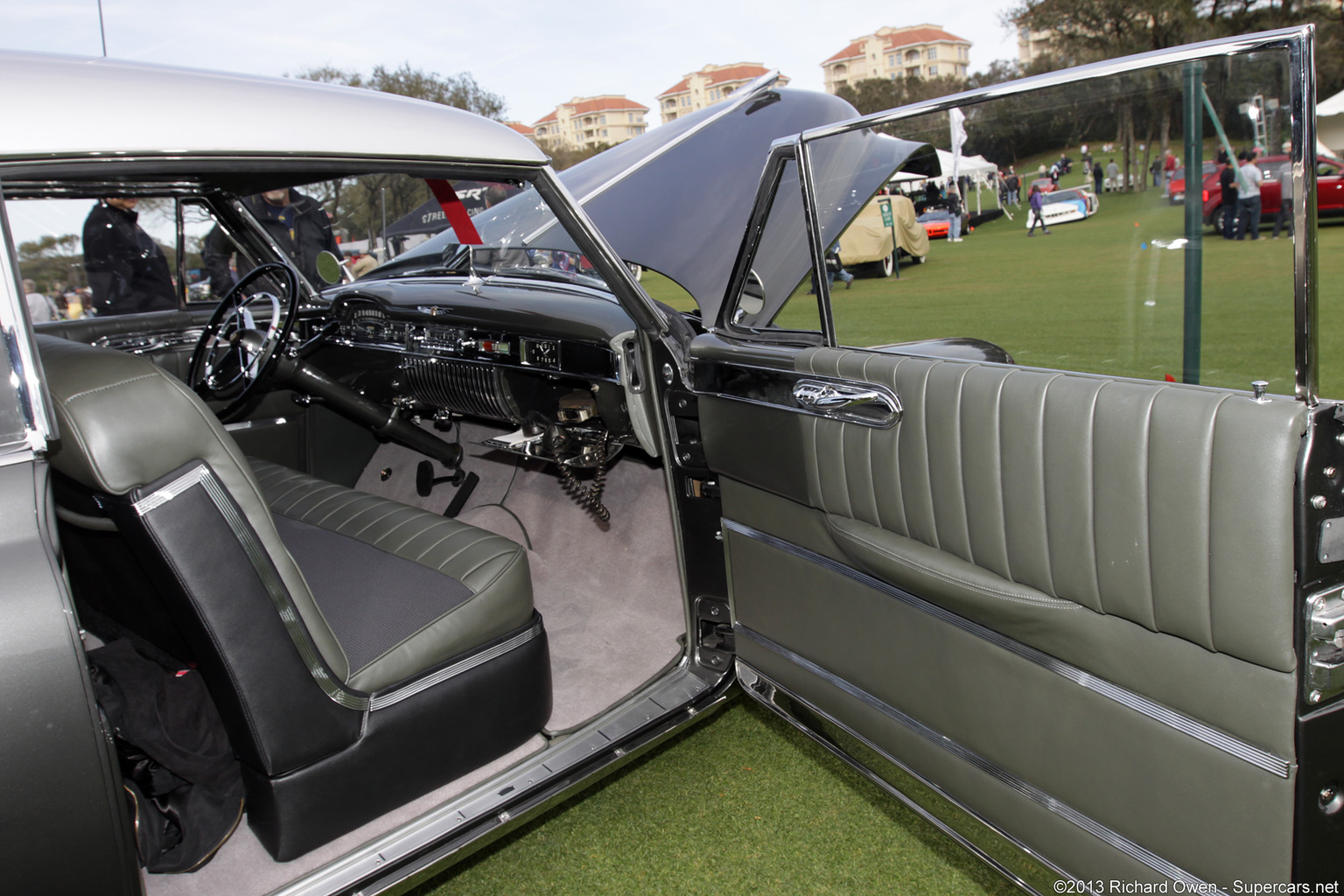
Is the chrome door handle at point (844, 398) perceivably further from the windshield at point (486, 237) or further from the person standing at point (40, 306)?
the person standing at point (40, 306)

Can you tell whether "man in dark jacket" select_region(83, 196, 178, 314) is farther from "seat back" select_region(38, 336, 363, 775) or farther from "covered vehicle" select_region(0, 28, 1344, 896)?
"seat back" select_region(38, 336, 363, 775)

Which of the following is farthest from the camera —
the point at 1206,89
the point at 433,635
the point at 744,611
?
the point at 744,611

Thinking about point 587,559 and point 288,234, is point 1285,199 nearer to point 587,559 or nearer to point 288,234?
point 587,559

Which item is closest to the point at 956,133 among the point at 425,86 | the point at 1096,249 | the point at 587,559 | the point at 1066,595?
the point at 1096,249

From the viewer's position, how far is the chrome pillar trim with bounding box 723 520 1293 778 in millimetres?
1161

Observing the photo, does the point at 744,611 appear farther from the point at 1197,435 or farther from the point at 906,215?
the point at 1197,435

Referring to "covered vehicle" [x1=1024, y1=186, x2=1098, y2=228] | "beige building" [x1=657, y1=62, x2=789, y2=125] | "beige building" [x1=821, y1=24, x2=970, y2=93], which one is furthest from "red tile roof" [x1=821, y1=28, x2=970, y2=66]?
"covered vehicle" [x1=1024, y1=186, x2=1098, y2=228]

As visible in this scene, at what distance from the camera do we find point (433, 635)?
6.10ft

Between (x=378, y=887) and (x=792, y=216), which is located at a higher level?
(x=792, y=216)

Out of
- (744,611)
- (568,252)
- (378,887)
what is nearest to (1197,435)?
(744,611)

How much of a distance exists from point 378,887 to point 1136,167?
5.99 feet

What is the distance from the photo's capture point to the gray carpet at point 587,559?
247 centimetres

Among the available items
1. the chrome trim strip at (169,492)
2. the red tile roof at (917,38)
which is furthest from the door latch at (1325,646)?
the red tile roof at (917,38)

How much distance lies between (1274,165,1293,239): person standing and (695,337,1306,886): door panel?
232mm
